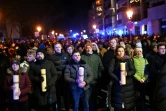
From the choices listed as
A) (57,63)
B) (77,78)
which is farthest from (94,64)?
(77,78)

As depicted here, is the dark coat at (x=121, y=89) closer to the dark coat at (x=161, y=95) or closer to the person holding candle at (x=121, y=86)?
the person holding candle at (x=121, y=86)

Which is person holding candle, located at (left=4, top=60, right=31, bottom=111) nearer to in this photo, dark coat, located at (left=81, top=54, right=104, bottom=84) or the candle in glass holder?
dark coat, located at (left=81, top=54, right=104, bottom=84)

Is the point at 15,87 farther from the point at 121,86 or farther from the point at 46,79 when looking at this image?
the point at 121,86

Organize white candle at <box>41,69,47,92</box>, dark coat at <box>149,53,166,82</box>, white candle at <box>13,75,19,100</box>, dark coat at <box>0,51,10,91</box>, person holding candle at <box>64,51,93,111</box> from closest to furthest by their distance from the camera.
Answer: white candle at <box>13,75,19,100</box> → white candle at <box>41,69,47,92</box> → person holding candle at <box>64,51,93,111</box> → dark coat at <box>149,53,166,82</box> → dark coat at <box>0,51,10,91</box>

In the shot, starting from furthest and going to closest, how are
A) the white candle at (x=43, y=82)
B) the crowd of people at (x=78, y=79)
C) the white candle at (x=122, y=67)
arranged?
the white candle at (x=43, y=82) → the crowd of people at (x=78, y=79) → the white candle at (x=122, y=67)

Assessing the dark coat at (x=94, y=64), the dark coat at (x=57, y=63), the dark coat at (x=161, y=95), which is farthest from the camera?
the dark coat at (x=57, y=63)

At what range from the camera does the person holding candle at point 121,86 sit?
6.82 metres

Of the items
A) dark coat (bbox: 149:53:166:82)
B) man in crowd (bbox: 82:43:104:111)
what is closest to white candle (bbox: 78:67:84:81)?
man in crowd (bbox: 82:43:104:111)

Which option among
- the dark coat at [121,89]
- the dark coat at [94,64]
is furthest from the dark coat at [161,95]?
the dark coat at [94,64]

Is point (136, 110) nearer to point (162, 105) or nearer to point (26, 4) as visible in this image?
point (162, 105)

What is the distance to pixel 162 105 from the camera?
2.09m

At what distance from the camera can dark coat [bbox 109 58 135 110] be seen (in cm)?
682

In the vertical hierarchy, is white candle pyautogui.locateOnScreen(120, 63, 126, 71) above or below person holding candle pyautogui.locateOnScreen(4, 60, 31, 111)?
above

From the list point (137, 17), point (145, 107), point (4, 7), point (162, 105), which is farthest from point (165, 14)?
point (162, 105)
